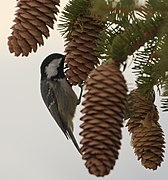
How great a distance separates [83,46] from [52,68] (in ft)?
5.25

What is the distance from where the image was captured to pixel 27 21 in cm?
120

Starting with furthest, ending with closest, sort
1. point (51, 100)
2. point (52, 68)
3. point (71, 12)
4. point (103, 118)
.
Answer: point (51, 100) < point (52, 68) < point (71, 12) < point (103, 118)

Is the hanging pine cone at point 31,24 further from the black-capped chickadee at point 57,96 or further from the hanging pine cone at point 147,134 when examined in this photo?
the black-capped chickadee at point 57,96

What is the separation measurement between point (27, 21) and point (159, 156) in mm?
401

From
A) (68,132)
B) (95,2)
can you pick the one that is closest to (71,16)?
(95,2)

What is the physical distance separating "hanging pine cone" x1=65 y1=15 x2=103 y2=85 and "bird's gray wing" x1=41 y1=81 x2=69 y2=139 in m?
1.71

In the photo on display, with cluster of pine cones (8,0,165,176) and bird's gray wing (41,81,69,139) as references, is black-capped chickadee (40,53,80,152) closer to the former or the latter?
bird's gray wing (41,81,69,139)

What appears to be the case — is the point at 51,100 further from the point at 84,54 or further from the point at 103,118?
the point at 103,118

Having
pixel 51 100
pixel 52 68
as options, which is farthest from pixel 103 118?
pixel 51 100

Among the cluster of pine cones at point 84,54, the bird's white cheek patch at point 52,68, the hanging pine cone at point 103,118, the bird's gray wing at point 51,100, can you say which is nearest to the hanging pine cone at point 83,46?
the cluster of pine cones at point 84,54

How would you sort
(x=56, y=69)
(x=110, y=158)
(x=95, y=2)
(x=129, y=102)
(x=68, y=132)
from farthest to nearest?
1. (x=68, y=132)
2. (x=56, y=69)
3. (x=129, y=102)
4. (x=95, y=2)
5. (x=110, y=158)

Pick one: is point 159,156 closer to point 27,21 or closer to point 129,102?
point 129,102

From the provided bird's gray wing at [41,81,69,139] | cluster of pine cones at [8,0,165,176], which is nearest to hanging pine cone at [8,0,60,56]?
cluster of pine cones at [8,0,165,176]

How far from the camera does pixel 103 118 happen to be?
2.81 feet
